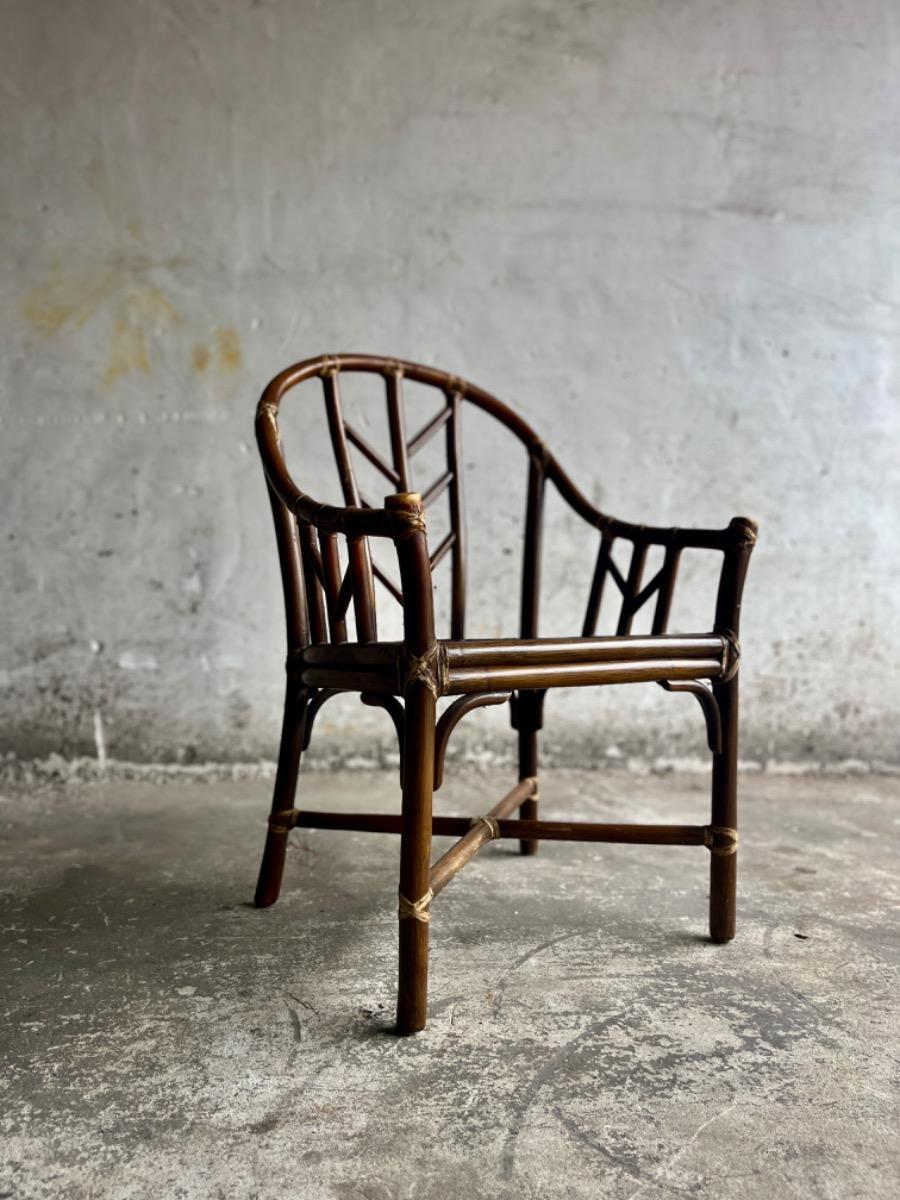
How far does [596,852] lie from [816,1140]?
3.15 feet

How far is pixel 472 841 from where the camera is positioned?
1.31 meters

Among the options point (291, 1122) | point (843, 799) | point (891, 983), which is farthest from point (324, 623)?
point (843, 799)

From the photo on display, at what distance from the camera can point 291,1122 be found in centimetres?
90

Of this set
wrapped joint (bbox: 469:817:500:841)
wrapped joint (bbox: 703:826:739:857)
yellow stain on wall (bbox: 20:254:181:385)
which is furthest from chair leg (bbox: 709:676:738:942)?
yellow stain on wall (bbox: 20:254:181:385)

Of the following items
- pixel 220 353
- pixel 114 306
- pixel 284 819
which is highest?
pixel 114 306

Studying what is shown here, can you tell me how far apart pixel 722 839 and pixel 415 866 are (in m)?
0.52

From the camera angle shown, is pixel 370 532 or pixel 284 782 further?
pixel 284 782

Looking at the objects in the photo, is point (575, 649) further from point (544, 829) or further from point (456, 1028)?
point (456, 1028)

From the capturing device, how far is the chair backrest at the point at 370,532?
123cm

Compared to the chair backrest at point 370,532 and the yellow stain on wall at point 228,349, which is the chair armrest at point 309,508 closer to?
the chair backrest at point 370,532

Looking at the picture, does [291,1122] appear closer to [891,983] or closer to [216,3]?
[891,983]

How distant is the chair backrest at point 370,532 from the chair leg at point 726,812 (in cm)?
15

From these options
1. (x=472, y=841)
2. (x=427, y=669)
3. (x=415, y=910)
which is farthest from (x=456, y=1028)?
(x=427, y=669)

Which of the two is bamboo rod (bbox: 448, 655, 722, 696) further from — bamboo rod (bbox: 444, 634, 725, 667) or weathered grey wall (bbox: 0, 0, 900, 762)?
weathered grey wall (bbox: 0, 0, 900, 762)
